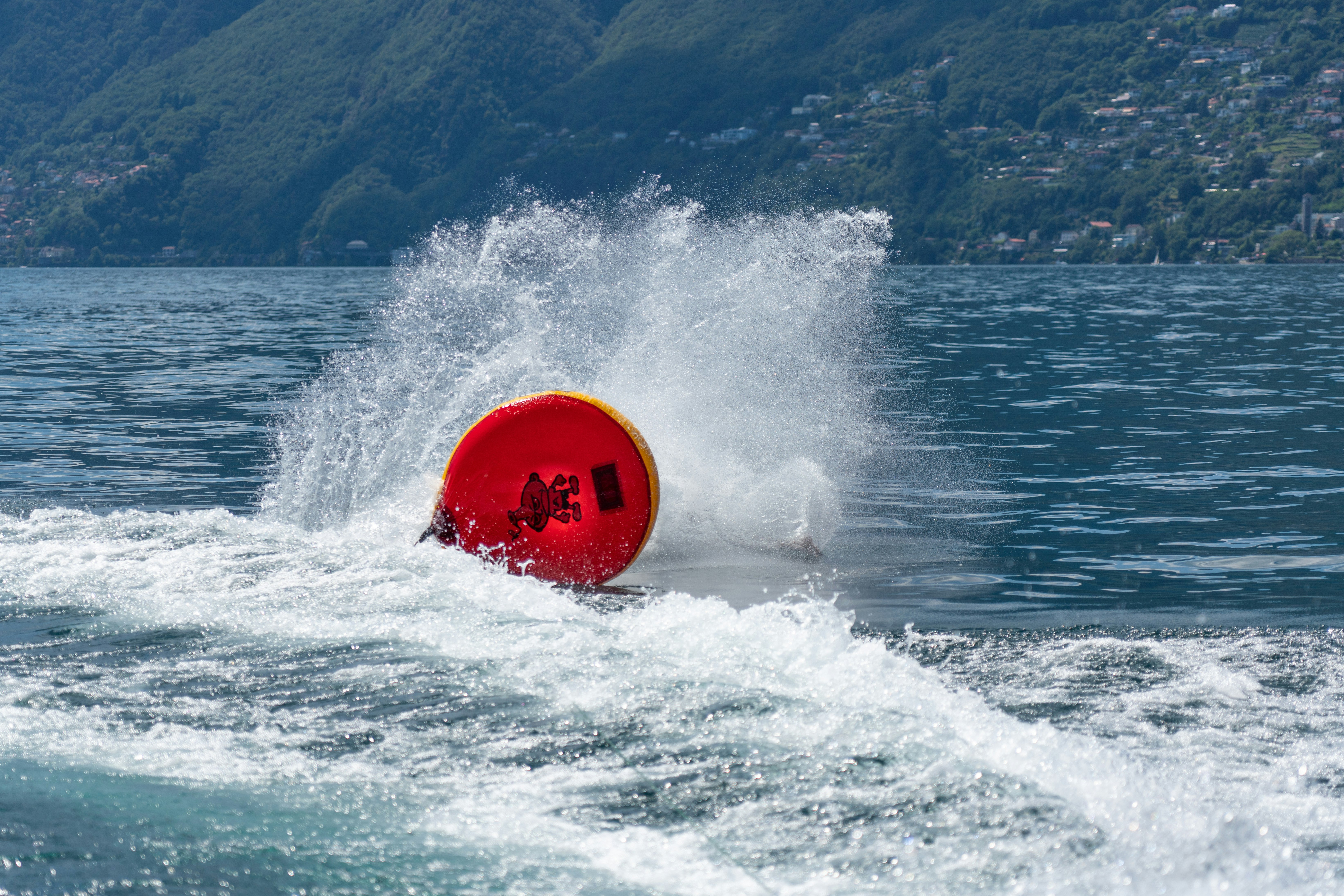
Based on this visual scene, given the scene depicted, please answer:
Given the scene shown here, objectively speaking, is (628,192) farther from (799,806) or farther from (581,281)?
(799,806)

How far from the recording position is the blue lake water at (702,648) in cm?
436

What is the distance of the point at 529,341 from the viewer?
40.2ft

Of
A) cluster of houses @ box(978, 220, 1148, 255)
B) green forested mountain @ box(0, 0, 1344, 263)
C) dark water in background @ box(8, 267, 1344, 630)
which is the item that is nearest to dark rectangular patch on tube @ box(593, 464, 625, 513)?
dark water in background @ box(8, 267, 1344, 630)

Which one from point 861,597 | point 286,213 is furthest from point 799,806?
point 286,213

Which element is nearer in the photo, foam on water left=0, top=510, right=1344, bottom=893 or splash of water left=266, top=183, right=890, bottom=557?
foam on water left=0, top=510, right=1344, bottom=893

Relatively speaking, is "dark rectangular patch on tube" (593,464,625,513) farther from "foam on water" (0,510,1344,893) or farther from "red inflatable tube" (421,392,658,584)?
"foam on water" (0,510,1344,893)

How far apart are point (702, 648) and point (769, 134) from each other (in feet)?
484

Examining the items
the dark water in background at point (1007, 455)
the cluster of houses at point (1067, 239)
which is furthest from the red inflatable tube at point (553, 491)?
the cluster of houses at point (1067, 239)

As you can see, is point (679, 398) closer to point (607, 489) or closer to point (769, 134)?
point (607, 489)

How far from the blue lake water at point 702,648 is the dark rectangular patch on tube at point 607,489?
2.22 ft

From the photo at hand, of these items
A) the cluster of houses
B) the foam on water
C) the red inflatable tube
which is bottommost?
the foam on water

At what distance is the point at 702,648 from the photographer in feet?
21.0

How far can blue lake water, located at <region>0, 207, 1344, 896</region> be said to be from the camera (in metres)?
4.36

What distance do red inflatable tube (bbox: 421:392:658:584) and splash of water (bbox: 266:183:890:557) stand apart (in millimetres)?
1108
